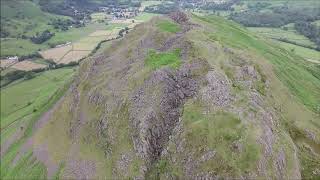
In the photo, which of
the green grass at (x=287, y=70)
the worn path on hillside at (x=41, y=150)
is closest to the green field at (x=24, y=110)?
the worn path on hillside at (x=41, y=150)

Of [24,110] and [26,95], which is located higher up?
[24,110]

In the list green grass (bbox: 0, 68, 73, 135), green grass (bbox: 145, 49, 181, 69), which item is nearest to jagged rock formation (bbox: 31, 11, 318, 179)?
green grass (bbox: 145, 49, 181, 69)

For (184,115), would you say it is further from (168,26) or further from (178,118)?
(168,26)

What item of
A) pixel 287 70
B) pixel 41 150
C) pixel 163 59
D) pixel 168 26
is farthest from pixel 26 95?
pixel 287 70

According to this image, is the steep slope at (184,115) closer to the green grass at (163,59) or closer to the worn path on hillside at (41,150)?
the green grass at (163,59)

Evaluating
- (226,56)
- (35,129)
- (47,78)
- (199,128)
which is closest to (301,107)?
(226,56)

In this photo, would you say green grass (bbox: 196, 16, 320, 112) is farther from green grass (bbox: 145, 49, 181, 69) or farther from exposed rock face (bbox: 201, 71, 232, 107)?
exposed rock face (bbox: 201, 71, 232, 107)
